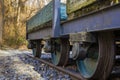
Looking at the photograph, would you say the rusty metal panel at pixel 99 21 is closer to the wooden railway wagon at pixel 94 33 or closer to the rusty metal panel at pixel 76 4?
the wooden railway wagon at pixel 94 33

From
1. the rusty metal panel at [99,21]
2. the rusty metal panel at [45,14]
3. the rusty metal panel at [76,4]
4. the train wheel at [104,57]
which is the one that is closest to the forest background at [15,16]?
the rusty metal panel at [45,14]

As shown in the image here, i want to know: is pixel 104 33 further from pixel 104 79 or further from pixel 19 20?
pixel 19 20

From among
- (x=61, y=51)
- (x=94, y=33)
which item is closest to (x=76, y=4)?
(x=94, y=33)

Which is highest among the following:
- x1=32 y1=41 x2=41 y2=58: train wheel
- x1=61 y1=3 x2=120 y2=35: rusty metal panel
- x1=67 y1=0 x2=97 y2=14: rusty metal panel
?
x1=67 y1=0 x2=97 y2=14: rusty metal panel

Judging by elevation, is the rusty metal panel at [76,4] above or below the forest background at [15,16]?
below

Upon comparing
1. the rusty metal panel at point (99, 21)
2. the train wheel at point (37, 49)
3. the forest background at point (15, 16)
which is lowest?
the train wheel at point (37, 49)

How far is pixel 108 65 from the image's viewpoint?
19.1 ft

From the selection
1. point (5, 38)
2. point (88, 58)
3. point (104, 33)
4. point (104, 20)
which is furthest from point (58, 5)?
point (5, 38)

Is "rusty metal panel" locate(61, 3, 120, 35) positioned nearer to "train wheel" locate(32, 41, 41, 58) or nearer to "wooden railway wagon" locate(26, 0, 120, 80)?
"wooden railway wagon" locate(26, 0, 120, 80)

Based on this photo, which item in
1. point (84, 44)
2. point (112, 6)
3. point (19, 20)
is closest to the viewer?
point (112, 6)

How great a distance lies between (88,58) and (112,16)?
7.79 ft

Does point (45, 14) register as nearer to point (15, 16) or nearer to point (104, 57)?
point (104, 57)

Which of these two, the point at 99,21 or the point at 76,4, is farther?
the point at 76,4

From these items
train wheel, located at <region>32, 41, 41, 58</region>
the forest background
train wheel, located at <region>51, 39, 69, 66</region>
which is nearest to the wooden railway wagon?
train wheel, located at <region>51, 39, 69, 66</region>
